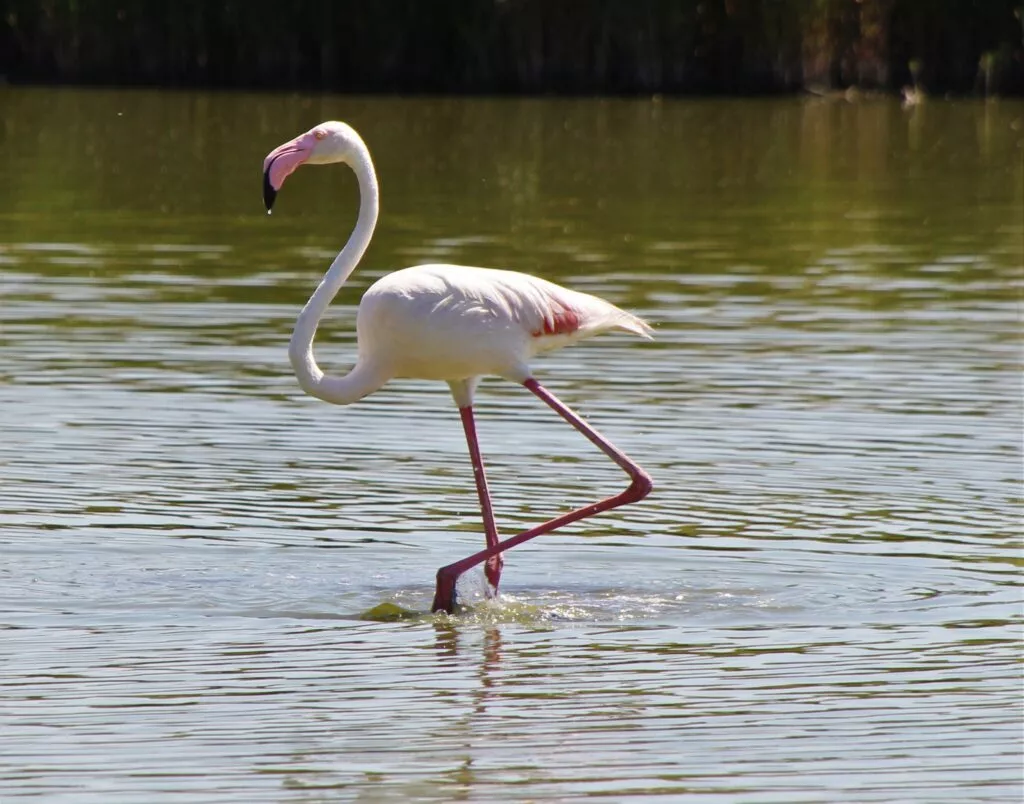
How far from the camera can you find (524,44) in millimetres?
43281

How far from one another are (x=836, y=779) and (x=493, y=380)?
260 inches

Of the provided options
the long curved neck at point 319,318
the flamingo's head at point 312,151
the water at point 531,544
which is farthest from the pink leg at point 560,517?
the flamingo's head at point 312,151

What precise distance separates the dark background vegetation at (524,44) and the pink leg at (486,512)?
33851mm

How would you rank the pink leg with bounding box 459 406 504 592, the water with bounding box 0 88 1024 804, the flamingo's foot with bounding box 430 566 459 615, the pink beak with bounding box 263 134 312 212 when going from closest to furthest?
the water with bounding box 0 88 1024 804 → the pink beak with bounding box 263 134 312 212 → the flamingo's foot with bounding box 430 566 459 615 → the pink leg with bounding box 459 406 504 592

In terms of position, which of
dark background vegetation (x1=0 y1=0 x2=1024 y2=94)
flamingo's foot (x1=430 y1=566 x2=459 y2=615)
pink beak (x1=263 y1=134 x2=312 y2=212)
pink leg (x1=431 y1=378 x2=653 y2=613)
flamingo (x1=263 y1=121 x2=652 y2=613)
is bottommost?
flamingo's foot (x1=430 y1=566 x2=459 y2=615)

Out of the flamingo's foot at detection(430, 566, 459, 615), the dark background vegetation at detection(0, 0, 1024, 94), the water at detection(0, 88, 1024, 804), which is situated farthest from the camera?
the dark background vegetation at detection(0, 0, 1024, 94)

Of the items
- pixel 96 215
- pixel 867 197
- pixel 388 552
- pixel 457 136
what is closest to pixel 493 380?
pixel 388 552

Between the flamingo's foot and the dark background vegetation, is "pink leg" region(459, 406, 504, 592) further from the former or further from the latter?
the dark background vegetation

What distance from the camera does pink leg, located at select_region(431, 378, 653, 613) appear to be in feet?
24.8

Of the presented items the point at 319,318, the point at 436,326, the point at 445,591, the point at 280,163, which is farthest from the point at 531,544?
the point at 280,163

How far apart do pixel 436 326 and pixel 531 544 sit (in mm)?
1452

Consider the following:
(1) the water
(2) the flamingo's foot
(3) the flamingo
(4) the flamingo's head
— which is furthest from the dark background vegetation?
(2) the flamingo's foot

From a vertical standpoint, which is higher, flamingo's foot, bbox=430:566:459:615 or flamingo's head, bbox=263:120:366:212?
flamingo's head, bbox=263:120:366:212

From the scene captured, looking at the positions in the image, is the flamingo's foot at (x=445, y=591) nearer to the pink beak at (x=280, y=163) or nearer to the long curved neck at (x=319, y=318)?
the long curved neck at (x=319, y=318)
